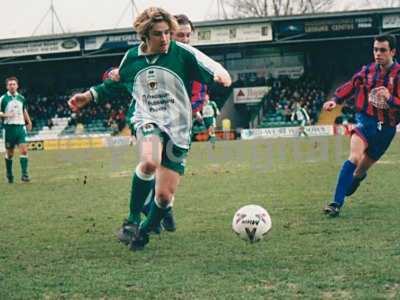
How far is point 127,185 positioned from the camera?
10922 millimetres

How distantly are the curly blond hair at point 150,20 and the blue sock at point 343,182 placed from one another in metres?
2.69

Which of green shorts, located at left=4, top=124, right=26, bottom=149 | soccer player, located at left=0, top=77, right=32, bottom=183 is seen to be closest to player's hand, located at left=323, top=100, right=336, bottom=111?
soccer player, located at left=0, top=77, right=32, bottom=183

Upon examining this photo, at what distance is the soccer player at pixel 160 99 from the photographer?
17.0 ft

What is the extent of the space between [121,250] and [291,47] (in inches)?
1343

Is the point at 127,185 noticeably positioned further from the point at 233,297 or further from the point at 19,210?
the point at 233,297

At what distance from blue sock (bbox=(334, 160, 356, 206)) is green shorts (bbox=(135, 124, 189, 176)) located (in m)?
2.10

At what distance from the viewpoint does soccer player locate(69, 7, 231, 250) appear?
5191mm

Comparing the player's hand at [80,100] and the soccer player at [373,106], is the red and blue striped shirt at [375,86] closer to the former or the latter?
the soccer player at [373,106]

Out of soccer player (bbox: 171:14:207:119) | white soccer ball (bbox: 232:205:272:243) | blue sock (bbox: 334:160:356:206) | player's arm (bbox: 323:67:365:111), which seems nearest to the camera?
white soccer ball (bbox: 232:205:272:243)

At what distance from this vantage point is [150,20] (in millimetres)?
5145

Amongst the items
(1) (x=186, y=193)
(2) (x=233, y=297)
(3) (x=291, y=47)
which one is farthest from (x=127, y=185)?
(3) (x=291, y=47)

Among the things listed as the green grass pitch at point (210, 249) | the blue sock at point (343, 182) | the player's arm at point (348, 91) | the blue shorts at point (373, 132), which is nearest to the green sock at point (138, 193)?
the green grass pitch at point (210, 249)

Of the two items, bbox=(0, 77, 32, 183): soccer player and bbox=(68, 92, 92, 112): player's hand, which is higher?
bbox=(68, 92, 92, 112): player's hand

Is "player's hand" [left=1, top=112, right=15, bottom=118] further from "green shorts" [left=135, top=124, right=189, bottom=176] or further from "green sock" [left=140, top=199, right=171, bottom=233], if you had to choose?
"green sock" [left=140, top=199, right=171, bottom=233]
